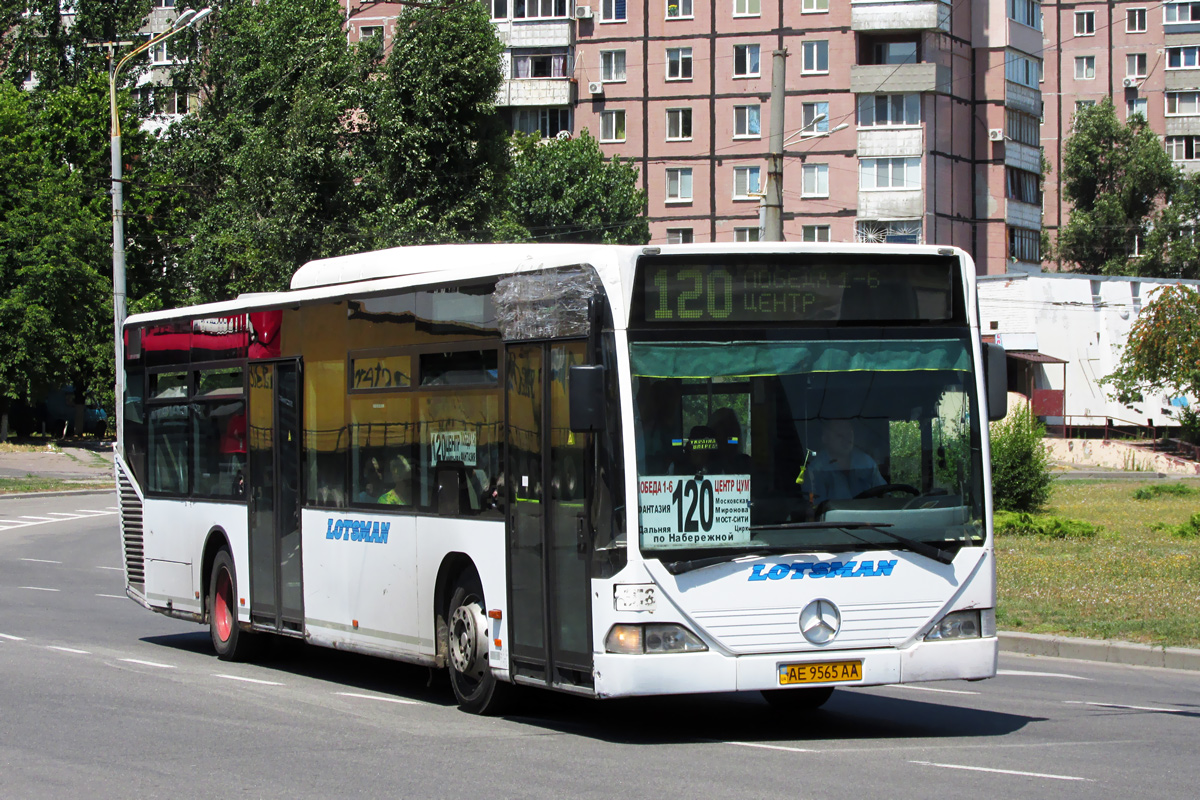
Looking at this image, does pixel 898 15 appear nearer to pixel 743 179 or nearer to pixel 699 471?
pixel 743 179

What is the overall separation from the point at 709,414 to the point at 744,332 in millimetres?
550

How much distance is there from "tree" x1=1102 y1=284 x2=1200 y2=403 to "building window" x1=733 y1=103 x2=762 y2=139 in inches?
750

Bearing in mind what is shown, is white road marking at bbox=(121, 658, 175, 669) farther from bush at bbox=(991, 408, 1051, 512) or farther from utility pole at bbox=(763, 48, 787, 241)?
bush at bbox=(991, 408, 1051, 512)

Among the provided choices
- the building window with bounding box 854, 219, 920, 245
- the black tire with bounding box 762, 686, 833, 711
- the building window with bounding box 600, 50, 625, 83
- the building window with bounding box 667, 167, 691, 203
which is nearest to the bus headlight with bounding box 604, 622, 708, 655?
the black tire with bounding box 762, 686, 833, 711

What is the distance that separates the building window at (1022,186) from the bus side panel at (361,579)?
6457 cm

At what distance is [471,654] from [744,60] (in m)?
65.0

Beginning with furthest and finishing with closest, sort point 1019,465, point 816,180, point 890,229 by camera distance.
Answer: point 816,180 → point 890,229 → point 1019,465

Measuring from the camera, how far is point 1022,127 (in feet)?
244

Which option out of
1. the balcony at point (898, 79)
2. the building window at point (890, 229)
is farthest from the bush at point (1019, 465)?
the balcony at point (898, 79)

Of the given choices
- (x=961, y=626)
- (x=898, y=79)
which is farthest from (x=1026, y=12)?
(x=961, y=626)

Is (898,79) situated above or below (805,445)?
above

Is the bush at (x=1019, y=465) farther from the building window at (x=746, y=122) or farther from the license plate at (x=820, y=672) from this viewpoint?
A: the building window at (x=746, y=122)

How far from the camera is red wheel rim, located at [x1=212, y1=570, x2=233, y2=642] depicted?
1409cm

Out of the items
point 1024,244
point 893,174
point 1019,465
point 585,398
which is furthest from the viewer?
point 1024,244
